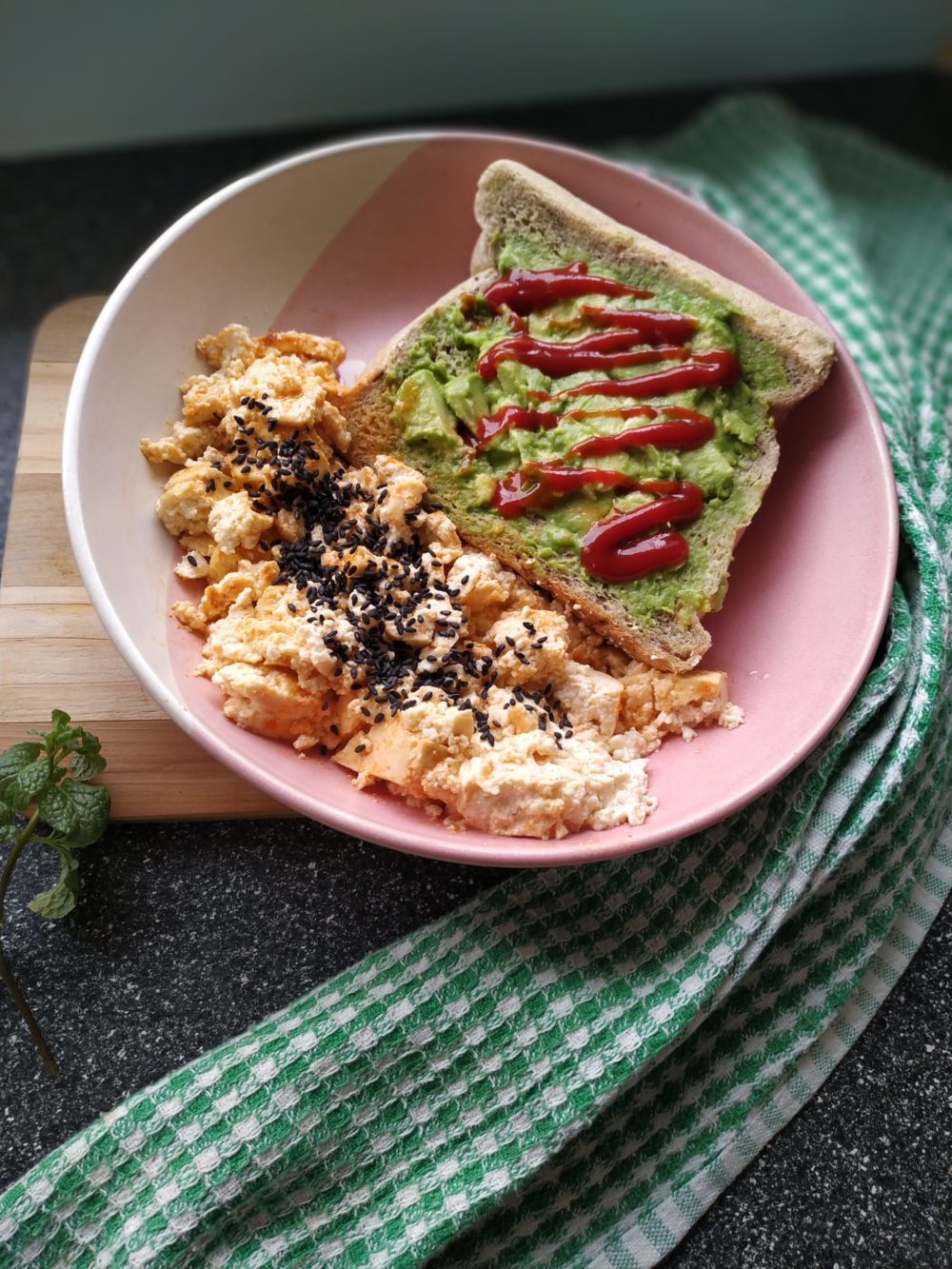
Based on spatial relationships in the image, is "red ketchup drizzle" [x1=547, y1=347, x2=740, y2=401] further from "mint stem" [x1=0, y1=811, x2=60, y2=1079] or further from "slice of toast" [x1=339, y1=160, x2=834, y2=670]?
"mint stem" [x1=0, y1=811, x2=60, y2=1079]

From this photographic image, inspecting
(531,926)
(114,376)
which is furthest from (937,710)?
(114,376)

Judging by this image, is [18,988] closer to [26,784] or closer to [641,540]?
[26,784]

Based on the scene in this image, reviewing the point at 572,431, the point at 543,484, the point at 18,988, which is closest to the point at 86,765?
the point at 18,988

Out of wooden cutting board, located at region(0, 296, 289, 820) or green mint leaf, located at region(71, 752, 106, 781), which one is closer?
green mint leaf, located at region(71, 752, 106, 781)

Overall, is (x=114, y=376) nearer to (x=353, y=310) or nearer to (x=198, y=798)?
(x=353, y=310)

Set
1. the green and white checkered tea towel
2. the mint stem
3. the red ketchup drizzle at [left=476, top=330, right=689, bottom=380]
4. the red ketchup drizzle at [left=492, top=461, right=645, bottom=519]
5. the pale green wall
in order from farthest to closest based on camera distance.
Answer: the pale green wall → the red ketchup drizzle at [left=476, top=330, right=689, bottom=380] → the red ketchup drizzle at [left=492, top=461, right=645, bottom=519] → the mint stem → the green and white checkered tea towel

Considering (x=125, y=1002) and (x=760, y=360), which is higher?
(x=760, y=360)

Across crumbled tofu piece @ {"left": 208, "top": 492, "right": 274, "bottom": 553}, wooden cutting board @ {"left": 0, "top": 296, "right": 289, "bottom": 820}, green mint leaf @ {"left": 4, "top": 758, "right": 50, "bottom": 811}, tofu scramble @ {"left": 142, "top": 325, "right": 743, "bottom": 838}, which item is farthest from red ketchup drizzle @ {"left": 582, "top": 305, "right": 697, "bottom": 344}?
green mint leaf @ {"left": 4, "top": 758, "right": 50, "bottom": 811}

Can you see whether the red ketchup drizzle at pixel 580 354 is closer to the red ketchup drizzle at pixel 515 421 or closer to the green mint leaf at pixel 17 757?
the red ketchup drizzle at pixel 515 421
